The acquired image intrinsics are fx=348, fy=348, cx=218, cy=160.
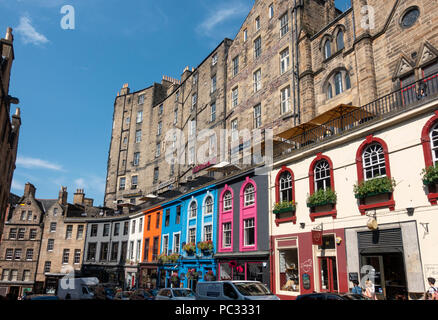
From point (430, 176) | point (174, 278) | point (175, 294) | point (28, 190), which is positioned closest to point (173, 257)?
point (174, 278)

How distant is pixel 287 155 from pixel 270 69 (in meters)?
11.5

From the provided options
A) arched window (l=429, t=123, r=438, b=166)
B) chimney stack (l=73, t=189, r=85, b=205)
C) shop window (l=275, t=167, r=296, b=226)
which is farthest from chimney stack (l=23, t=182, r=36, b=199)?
arched window (l=429, t=123, r=438, b=166)

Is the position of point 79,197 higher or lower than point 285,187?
higher

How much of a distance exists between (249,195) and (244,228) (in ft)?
7.71

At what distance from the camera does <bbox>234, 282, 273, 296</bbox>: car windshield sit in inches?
566

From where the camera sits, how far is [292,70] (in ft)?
88.9

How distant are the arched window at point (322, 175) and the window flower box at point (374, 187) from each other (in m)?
2.26

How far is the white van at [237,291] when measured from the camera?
14102 millimetres

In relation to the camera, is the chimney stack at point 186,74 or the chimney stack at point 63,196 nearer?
the chimney stack at point 186,74

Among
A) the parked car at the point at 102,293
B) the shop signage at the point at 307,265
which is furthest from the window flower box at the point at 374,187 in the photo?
the parked car at the point at 102,293

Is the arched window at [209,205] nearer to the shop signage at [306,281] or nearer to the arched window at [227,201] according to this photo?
the arched window at [227,201]

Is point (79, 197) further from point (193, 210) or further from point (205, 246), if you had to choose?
point (205, 246)

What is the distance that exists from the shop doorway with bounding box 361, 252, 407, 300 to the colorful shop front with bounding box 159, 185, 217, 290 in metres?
13.4

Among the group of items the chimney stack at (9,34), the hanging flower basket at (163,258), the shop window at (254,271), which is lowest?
the shop window at (254,271)
